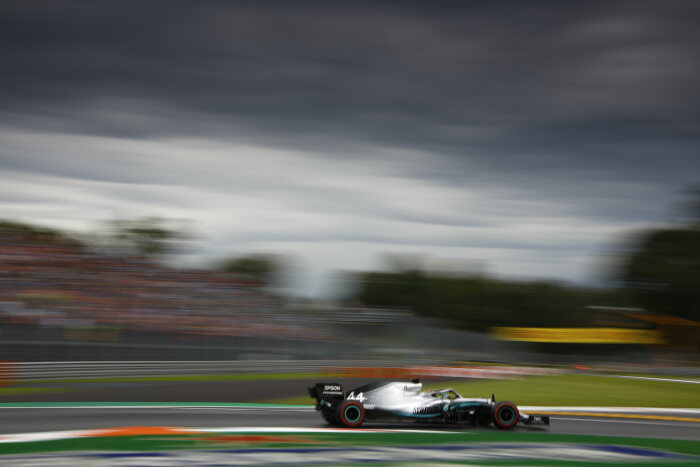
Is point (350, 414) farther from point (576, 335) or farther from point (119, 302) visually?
point (576, 335)

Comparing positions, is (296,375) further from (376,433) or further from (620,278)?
(620,278)

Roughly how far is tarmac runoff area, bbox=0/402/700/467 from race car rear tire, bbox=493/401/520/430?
4.9 inches

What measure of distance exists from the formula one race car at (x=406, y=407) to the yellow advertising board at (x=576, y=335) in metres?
34.8

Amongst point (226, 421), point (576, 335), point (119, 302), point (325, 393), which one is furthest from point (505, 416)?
point (576, 335)

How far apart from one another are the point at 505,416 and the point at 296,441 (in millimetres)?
3371

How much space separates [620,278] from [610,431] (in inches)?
2242

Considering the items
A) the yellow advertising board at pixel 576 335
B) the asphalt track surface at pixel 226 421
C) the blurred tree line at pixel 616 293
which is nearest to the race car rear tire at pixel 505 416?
the asphalt track surface at pixel 226 421

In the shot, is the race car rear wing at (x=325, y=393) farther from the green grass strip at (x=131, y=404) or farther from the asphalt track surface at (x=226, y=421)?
the green grass strip at (x=131, y=404)

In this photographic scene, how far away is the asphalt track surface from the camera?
11.5 metres

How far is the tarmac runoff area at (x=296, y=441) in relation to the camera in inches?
342

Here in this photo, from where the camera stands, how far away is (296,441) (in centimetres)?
1002

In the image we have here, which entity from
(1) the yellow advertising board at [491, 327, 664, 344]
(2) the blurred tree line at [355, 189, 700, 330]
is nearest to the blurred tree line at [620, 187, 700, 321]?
(2) the blurred tree line at [355, 189, 700, 330]

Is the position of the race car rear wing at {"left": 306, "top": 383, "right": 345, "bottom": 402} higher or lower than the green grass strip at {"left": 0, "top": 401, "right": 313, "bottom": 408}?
higher

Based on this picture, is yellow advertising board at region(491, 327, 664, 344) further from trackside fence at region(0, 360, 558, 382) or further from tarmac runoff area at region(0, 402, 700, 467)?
tarmac runoff area at region(0, 402, 700, 467)
